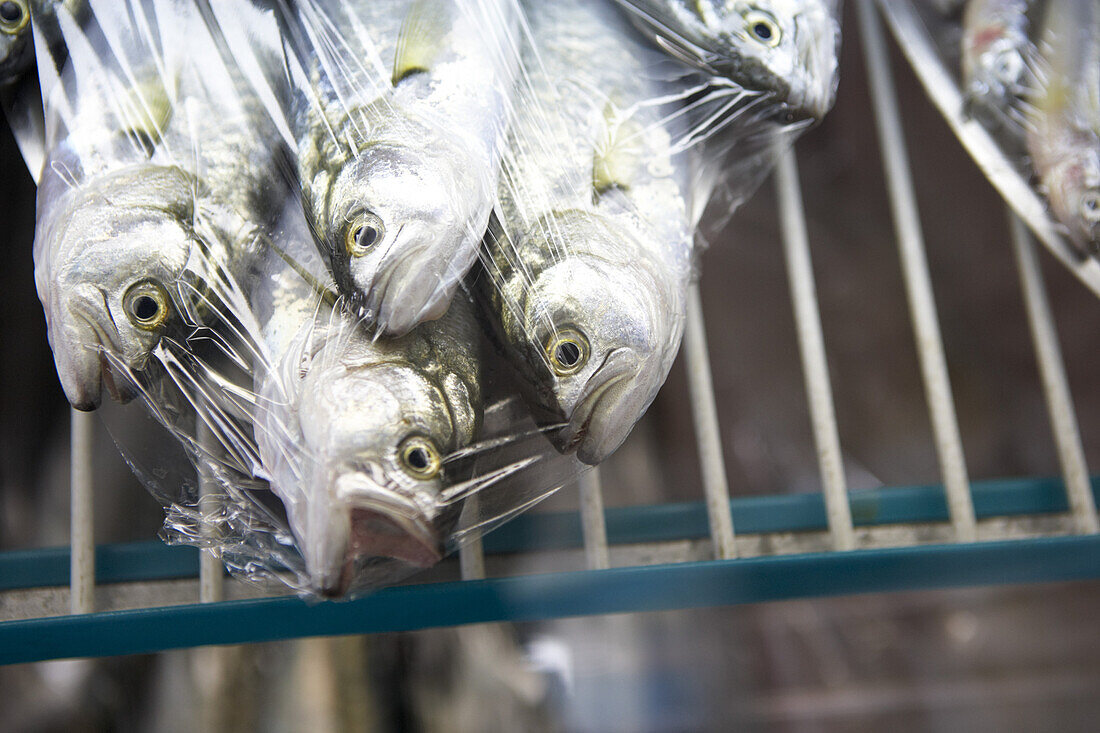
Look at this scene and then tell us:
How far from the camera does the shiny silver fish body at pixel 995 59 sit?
0.79m

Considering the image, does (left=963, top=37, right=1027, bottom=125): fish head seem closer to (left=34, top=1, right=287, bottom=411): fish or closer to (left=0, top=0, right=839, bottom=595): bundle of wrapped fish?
(left=0, top=0, right=839, bottom=595): bundle of wrapped fish

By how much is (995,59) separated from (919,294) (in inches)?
10.4

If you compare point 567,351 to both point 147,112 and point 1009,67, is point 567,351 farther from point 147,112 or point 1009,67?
point 1009,67

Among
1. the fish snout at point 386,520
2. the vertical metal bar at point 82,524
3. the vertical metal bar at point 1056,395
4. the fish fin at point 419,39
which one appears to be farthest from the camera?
the vertical metal bar at point 1056,395

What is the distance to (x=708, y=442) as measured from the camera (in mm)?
782

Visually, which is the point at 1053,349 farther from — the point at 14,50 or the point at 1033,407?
the point at 14,50

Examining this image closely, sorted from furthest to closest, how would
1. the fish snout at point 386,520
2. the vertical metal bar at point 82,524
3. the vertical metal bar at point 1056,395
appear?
the vertical metal bar at point 1056,395 < the vertical metal bar at point 82,524 < the fish snout at point 386,520

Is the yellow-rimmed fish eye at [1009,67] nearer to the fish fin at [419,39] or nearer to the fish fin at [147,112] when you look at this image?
the fish fin at [419,39]

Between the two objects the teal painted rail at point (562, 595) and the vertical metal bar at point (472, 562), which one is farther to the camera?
the vertical metal bar at point (472, 562)

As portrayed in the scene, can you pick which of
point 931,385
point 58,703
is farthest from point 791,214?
point 58,703

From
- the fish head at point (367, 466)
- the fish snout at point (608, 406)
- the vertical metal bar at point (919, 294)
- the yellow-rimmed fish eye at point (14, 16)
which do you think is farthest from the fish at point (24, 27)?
the vertical metal bar at point (919, 294)

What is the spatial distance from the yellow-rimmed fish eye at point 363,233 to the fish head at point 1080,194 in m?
0.71

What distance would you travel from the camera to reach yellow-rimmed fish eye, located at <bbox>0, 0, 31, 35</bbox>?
0.68m

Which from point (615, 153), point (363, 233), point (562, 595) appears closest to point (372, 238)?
point (363, 233)
